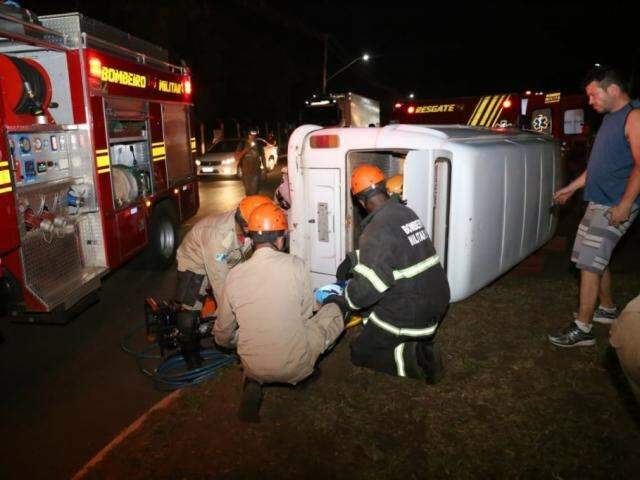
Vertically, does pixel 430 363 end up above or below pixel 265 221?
below

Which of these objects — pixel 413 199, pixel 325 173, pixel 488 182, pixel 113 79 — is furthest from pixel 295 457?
pixel 113 79

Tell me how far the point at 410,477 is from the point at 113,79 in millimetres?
5092

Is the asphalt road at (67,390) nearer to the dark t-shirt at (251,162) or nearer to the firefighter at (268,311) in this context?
the firefighter at (268,311)

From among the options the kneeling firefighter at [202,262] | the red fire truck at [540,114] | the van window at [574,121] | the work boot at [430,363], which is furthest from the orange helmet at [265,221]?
the van window at [574,121]

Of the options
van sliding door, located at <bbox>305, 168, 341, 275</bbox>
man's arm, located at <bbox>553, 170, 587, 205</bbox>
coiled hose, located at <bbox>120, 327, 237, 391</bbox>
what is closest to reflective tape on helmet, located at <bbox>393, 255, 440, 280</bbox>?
van sliding door, located at <bbox>305, 168, 341, 275</bbox>

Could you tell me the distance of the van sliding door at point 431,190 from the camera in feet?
13.4

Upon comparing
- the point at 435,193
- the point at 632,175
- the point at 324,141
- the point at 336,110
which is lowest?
the point at 435,193

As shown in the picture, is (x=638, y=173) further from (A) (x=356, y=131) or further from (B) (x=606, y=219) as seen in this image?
(A) (x=356, y=131)

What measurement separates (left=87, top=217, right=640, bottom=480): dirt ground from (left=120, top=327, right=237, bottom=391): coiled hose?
0.40 feet

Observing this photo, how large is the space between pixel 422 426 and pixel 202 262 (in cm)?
208

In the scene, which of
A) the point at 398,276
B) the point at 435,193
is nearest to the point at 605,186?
the point at 435,193

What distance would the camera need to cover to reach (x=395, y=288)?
3.67 metres

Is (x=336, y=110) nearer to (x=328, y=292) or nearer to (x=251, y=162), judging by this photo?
(x=251, y=162)

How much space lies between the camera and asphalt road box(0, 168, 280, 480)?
3.31 m
